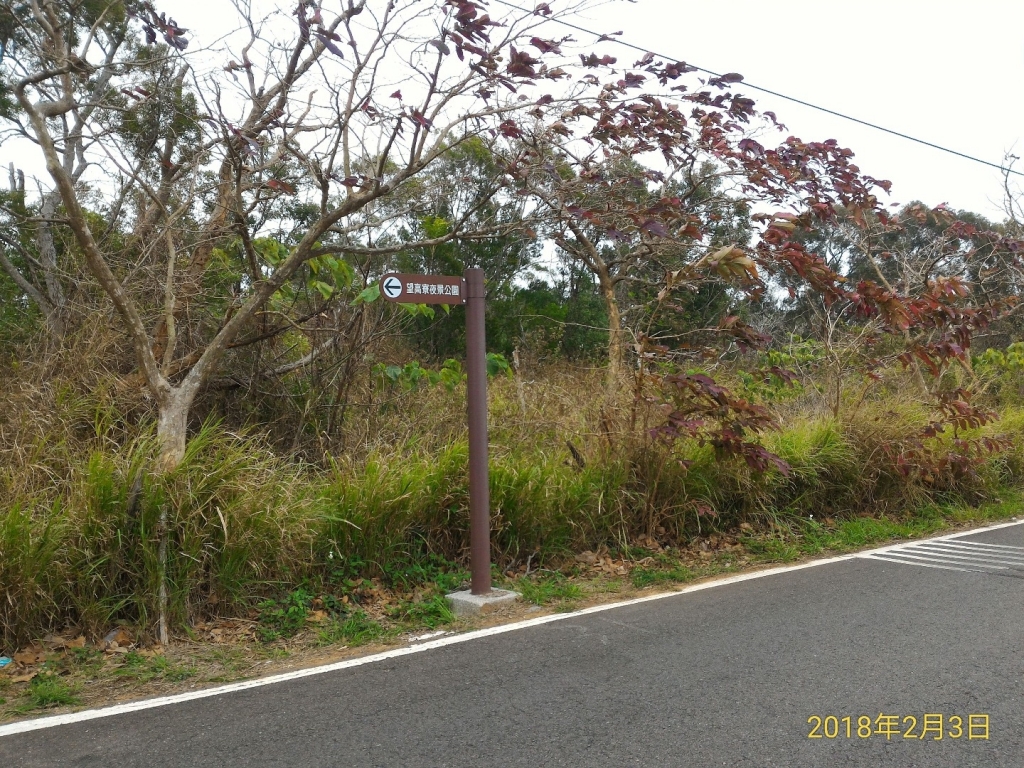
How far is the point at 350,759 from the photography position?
3947mm

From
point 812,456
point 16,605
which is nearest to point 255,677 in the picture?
point 16,605

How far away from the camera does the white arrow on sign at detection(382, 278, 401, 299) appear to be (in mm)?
6301

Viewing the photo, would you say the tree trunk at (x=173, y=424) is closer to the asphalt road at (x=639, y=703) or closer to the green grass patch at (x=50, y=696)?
the green grass patch at (x=50, y=696)

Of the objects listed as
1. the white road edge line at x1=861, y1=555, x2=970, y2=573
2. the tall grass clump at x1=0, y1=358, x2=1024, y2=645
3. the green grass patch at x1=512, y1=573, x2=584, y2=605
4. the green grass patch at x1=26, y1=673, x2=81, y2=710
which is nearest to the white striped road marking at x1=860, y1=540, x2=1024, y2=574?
the white road edge line at x1=861, y1=555, x2=970, y2=573

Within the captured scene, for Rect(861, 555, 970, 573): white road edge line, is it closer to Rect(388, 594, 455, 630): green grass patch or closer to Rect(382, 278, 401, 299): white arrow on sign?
Rect(388, 594, 455, 630): green grass patch

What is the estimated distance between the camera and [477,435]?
6.73 m

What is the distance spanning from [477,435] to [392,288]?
127 cm

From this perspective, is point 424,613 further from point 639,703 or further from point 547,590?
point 639,703

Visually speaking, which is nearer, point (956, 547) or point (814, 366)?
point (956, 547)

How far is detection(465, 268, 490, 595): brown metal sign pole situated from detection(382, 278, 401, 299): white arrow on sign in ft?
2.00

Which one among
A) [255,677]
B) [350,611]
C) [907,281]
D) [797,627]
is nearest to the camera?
[255,677]

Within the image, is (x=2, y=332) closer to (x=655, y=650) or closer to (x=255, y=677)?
(x=255, y=677)

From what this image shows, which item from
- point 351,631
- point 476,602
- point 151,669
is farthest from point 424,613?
point 151,669

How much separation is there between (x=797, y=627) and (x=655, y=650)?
110cm
